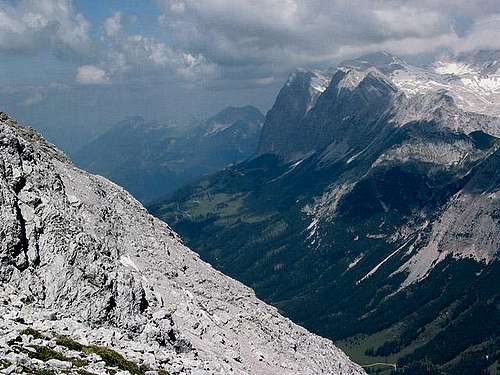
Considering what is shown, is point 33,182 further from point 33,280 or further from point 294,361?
point 294,361

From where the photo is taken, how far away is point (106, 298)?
250 ft

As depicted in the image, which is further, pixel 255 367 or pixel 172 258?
pixel 172 258

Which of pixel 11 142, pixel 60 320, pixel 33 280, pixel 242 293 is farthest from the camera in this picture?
pixel 242 293

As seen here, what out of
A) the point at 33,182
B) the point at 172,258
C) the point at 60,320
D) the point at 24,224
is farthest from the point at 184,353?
the point at 172,258

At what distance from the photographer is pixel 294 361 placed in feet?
356

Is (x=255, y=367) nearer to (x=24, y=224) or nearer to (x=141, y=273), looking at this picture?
(x=141, y=273)

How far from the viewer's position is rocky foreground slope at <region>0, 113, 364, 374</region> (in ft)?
198

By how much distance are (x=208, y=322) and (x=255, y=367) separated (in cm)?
1062

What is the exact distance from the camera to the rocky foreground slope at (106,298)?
60.2 meters

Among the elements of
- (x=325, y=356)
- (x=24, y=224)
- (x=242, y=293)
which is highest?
(x=24, y=224)

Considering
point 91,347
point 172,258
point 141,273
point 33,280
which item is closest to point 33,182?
point 33,280

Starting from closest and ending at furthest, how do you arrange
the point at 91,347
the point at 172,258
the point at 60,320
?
the point at 91,347 < the point at 60,320 < the point at 172,258

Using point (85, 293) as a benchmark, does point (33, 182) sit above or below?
above

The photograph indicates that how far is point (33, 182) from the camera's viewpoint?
8606cm
